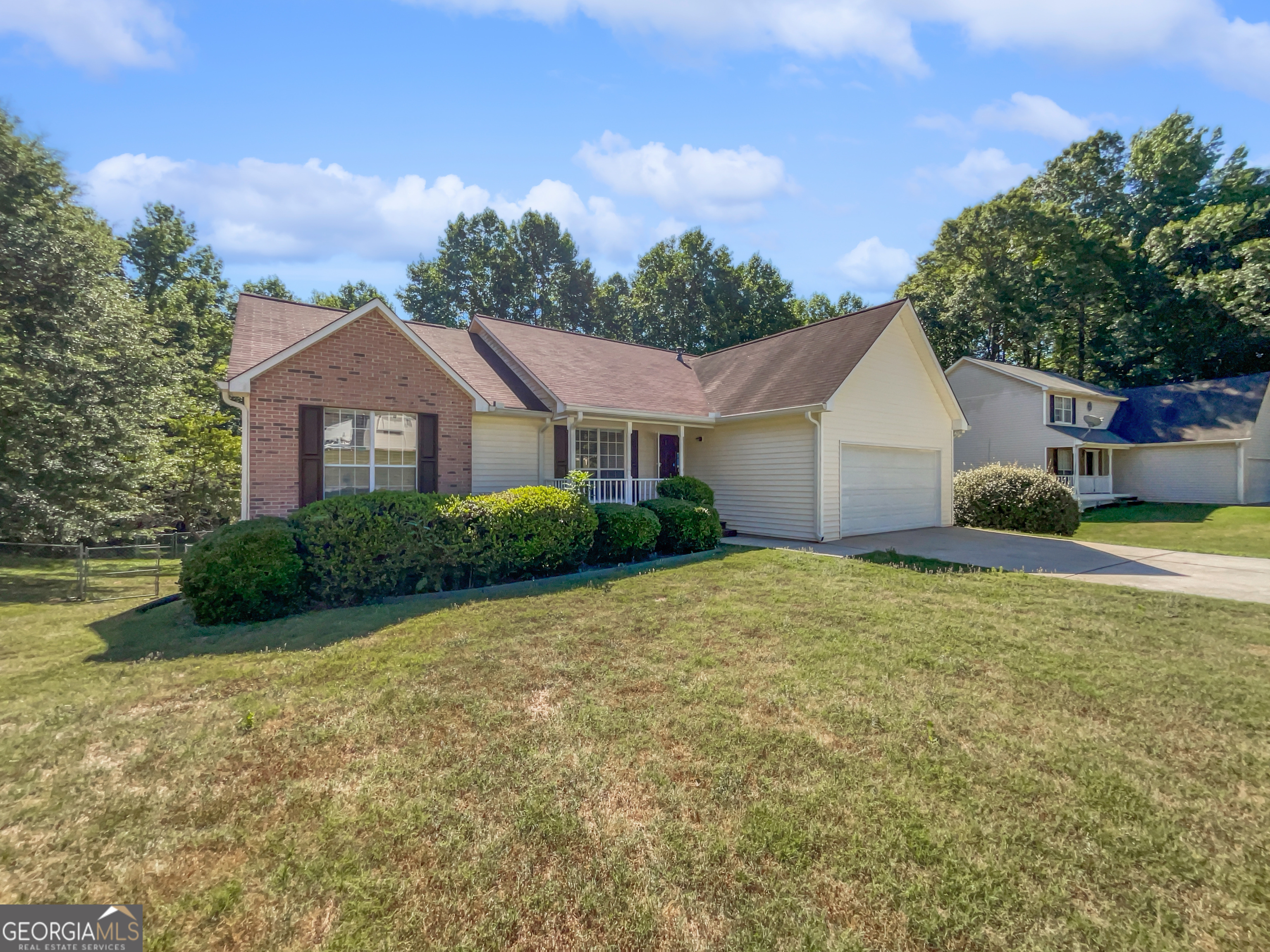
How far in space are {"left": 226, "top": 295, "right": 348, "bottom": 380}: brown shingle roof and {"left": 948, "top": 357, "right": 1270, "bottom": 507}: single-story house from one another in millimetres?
24602

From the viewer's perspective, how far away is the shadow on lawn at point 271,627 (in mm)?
6074

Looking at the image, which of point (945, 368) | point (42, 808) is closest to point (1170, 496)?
point (945, 368)

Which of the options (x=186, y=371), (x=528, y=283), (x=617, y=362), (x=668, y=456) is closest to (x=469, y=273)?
(x=528, y=283)

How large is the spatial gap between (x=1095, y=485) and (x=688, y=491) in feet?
75.8

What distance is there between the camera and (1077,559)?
1078cm

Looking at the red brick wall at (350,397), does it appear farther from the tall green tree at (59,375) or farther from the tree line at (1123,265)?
the tree line at (1123,265)

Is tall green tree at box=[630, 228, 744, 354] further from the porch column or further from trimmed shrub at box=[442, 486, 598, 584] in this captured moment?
trimmed shrub at box=[442, 486, 598, 584]

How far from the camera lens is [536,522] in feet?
29.8

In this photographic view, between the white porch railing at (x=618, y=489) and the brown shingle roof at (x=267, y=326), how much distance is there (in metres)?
5.79

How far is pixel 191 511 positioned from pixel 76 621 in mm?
12453

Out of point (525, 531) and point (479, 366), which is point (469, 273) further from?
point (525, 531)

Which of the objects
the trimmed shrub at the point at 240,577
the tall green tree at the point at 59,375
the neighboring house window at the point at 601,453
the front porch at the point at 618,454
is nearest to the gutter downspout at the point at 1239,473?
the front porch at the point at 618,454

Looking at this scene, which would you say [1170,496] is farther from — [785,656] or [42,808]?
[42,808]

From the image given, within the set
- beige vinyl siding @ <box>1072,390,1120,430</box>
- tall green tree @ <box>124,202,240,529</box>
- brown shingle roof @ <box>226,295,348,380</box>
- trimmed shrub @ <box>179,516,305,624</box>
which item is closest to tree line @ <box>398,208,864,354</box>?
tall green tree @ <box>124,202,240,529</box>
